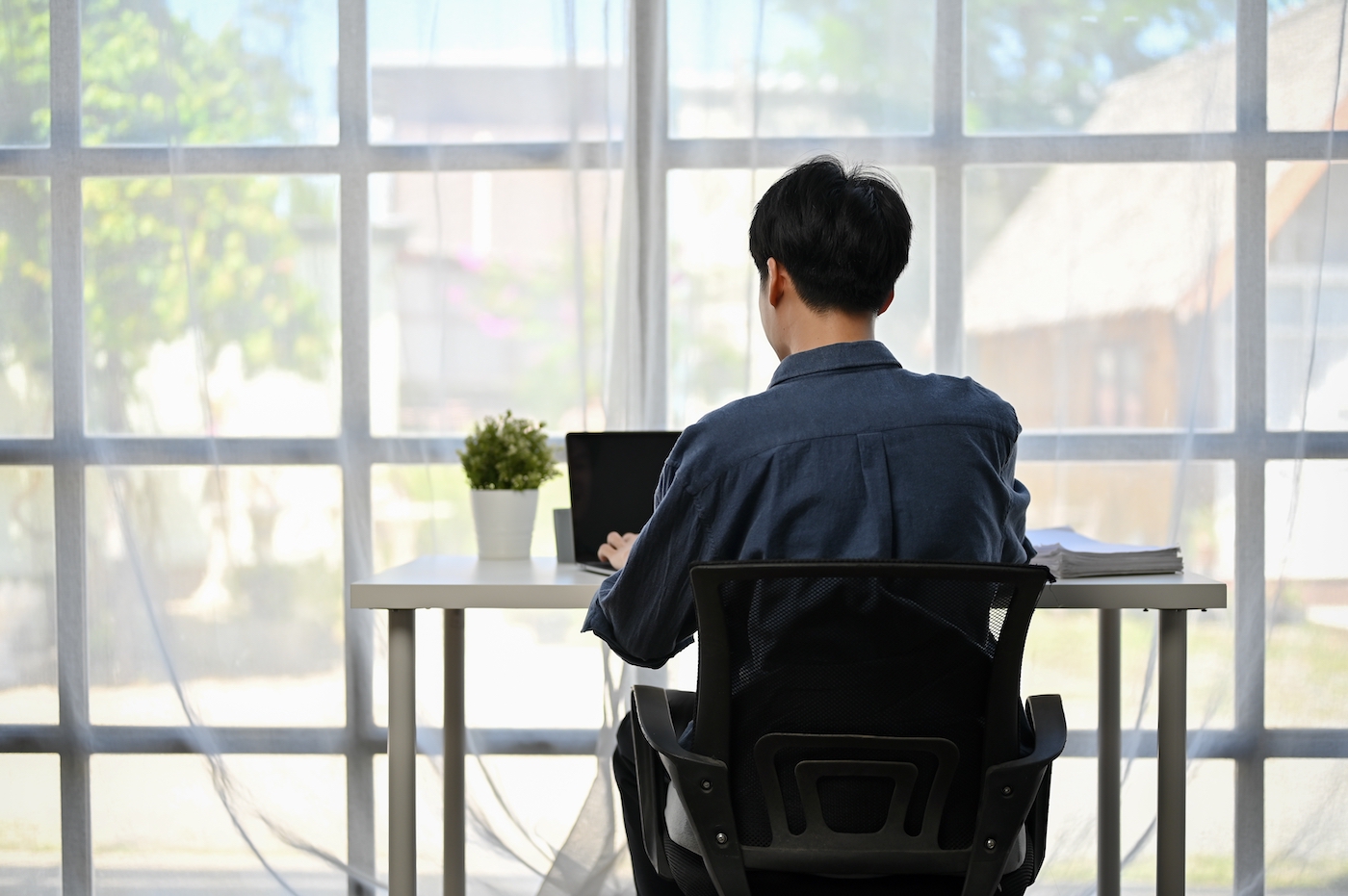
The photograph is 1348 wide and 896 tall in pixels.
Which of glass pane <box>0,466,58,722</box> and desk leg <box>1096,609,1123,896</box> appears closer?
desk leg <box>1096,609,1123,896</box>

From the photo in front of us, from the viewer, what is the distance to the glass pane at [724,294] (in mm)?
2414

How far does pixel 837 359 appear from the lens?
1240 mm

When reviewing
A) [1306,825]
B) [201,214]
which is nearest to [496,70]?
[201,214]

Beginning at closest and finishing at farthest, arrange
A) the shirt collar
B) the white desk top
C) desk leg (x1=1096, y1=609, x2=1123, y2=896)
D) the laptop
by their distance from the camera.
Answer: the shirt collar
the white desk top
the laptop
desk leg (x1=1096, y1=609, x2=1123, y2=896)

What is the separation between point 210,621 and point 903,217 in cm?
187

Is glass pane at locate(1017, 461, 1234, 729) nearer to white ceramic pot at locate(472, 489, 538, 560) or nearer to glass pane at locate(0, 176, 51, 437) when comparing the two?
white ceramic pot at locate(472, 489, 538, 560)

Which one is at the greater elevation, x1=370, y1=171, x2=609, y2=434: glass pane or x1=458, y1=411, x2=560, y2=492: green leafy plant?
x1=370, y1=171, x2=609, y2=434: glass pane

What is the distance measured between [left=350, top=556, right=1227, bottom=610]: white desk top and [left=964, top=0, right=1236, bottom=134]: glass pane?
1110 millimetres

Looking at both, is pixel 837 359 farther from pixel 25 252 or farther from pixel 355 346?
pixel 25 252

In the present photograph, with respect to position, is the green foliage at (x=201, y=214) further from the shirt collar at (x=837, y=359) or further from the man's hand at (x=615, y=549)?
the shirt collar at (x=837, y=359)

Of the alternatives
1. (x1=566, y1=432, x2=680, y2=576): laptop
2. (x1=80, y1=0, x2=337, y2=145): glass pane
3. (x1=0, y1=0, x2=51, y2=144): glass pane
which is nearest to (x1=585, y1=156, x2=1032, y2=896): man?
(x1=566, y1=432, x2=680, y2=576): laptop

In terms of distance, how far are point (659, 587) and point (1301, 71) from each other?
202 cm

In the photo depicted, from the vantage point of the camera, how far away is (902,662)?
1129mm

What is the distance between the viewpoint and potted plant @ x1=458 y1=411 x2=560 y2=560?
2021mm
